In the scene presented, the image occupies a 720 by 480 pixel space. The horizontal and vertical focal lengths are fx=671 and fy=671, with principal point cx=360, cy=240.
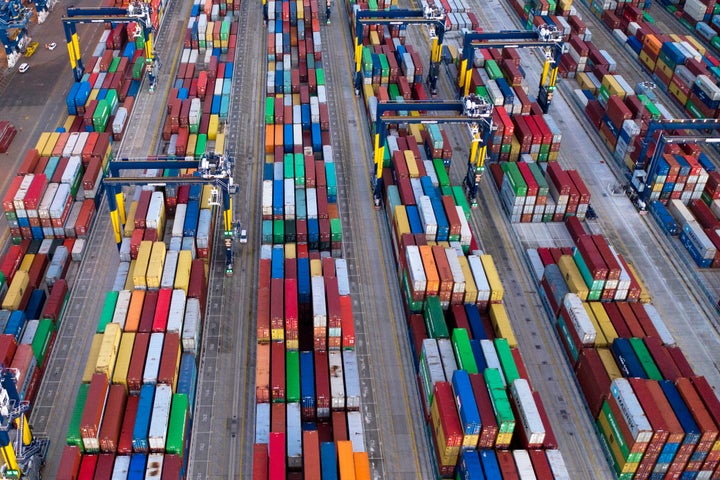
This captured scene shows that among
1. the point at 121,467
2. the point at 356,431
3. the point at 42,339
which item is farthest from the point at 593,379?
the point at 42,339

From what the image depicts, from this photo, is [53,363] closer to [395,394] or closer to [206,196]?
[206,196]

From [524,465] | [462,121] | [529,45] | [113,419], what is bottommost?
[113,419]

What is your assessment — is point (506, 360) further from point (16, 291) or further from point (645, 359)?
point (16, 291)

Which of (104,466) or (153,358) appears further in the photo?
(153,358)

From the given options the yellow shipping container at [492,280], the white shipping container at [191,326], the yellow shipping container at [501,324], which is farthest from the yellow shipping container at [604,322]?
the white shipping container at [191,326]

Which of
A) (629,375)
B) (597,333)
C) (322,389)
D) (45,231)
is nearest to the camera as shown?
(322,389)

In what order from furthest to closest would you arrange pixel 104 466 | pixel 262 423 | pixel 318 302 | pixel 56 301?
pixel 56 301 < pixel 318 302 < pixel 262 423 < pixel 104 466

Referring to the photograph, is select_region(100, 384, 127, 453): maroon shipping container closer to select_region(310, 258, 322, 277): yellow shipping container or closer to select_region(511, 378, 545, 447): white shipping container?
select_region(310, 258, 322, 277): yellow shipping container

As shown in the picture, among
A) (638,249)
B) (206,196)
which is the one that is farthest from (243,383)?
(638,249)
